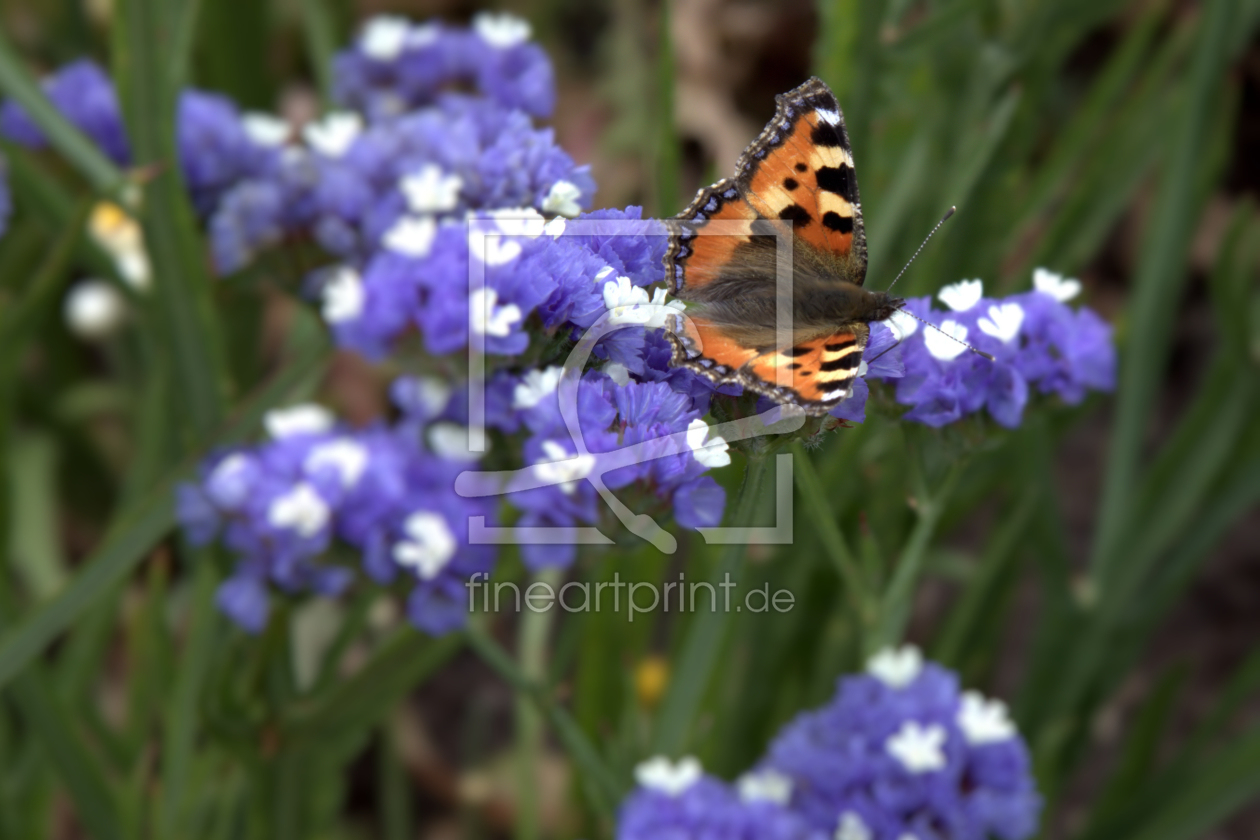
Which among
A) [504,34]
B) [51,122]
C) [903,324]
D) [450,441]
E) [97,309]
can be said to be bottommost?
[903,324]

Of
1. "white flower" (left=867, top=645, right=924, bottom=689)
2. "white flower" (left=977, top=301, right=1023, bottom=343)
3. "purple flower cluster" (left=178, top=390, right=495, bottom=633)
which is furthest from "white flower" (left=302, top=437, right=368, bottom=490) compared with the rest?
"white flower" (left=977, top=301, right=1023, bottom=343)

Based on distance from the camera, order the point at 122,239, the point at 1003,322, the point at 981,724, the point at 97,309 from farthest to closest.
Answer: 1. the point at 97,309
2. the point at 122,239
3. the point at 981,724
4. the point at 1003,322

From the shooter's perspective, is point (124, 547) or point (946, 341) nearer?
point (946, 341)

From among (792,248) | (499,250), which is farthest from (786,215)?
(499,250)

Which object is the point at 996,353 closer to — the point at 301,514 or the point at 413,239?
the point at 413,239

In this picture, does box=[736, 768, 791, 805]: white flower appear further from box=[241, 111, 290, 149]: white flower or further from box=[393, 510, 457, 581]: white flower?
box=[241, 111, 290, 149]: white flower

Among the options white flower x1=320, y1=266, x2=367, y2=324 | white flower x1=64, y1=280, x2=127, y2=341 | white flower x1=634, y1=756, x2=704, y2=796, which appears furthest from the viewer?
white flower x1=64, y1=280, x2=127, y2=341

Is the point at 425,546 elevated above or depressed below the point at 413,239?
below
